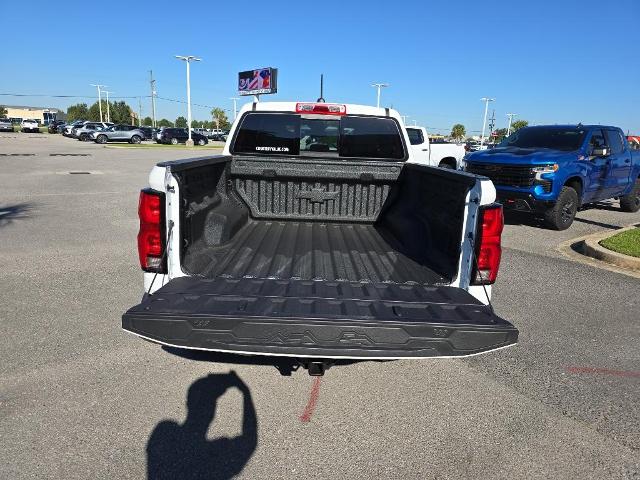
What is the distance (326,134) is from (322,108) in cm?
40

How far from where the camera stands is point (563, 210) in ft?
29.2

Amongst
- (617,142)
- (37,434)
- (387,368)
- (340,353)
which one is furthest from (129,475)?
(617,142)

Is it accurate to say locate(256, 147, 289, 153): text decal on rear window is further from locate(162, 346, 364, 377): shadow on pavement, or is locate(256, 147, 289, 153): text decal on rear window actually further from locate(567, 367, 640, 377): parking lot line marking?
locate(567, 367, 640, 377): parking lot line marking

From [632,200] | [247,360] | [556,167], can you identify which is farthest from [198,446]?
[632,200]

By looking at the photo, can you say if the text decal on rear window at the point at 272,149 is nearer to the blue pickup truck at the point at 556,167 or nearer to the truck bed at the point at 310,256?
the truck bed at the point at 310,256

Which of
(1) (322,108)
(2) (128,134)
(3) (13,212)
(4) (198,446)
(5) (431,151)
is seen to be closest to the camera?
(4) (198,446)

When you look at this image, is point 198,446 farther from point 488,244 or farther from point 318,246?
point 488,244

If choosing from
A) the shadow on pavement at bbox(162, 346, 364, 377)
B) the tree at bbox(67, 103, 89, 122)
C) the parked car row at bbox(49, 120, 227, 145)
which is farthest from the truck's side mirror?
the tree at bbox(67, 103, 89, 122)

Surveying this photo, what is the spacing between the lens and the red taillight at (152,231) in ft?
9.08

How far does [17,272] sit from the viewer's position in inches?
213

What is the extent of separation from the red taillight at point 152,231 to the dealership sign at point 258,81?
47.1 m

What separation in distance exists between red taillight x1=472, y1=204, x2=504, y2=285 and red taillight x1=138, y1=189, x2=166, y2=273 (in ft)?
6.83

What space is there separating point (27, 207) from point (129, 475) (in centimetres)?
930

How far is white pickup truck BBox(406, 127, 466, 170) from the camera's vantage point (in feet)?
45.7
